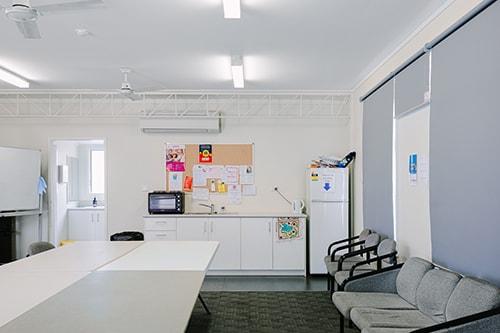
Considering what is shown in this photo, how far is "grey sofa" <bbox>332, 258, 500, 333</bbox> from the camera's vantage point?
250 centimetres

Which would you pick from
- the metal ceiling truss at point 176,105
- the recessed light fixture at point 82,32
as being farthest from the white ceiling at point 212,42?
the metal ceiling truss at point 176,105

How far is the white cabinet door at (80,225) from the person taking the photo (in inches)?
326

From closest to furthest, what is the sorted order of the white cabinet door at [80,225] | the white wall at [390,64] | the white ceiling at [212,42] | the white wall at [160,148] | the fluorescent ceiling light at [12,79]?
the white wall at [390,64] < the white ceiling at [212,42] < the fluorescent ceiling light at [12,79] < the white wall at [160,148] < the white cabinet door at [80,225]

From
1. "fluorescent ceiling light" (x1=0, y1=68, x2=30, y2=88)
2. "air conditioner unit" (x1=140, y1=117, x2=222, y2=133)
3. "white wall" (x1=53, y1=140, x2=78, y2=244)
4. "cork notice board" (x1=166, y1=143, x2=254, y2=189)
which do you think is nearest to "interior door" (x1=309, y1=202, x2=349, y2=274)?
"cork notice board" (x1=166, y1=143, x2=254, y2=189)

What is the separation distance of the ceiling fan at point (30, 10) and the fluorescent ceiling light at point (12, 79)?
9.74 ft

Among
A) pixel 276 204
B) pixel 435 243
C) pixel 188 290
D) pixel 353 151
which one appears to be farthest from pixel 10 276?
pixel 353 151

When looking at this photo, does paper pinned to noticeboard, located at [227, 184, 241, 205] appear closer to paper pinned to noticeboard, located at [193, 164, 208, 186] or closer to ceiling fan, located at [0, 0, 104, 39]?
paper pinned to noticeboard, located at [193, 164, 208, 186]

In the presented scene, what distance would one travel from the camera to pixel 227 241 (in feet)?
21.6

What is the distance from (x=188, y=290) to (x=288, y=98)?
4.86 metres

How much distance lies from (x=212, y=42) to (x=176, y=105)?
8.79 ft

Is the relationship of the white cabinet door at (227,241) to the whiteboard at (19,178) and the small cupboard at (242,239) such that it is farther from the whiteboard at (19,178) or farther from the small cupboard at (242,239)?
the whiteboard at (19,178)

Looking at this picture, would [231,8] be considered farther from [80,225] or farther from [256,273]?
[80,225]

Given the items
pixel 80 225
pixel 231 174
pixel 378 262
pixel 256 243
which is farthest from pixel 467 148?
pixel 80 225

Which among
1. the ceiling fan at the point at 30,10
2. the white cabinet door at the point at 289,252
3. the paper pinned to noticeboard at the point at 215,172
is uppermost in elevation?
the ceiling fan at the point at 30,10
